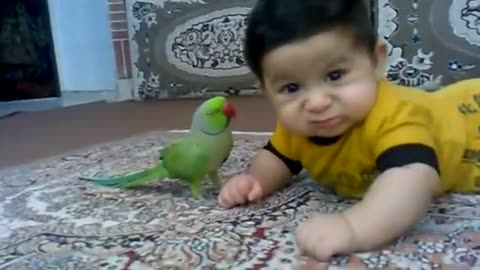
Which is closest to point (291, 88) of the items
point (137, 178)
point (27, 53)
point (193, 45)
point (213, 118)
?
point (213, 118)

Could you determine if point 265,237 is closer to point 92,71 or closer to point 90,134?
point 90,134

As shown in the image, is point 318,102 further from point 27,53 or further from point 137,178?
point 27,53

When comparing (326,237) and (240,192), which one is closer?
(326,237)

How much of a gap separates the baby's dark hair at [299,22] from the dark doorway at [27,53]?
168 cm

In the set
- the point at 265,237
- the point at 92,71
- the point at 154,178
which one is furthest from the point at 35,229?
the point at 92,71

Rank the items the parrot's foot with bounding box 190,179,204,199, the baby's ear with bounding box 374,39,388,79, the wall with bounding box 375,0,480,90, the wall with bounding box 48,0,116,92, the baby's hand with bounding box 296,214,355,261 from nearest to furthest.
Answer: the baby's hand with bounding box 296,214,355,261 → the baby's ear with bounding box 374,39,388,79 → the parrot's foot with bounding box 190,179,204,199 → the wall with bounding box 375,0,480,90 → the wall with bounding box 48,0,116,92

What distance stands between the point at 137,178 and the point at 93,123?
968 mm

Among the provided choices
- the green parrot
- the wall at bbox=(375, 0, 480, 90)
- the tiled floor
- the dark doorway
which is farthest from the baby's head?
the dark doorway

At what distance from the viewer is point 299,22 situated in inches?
26.1

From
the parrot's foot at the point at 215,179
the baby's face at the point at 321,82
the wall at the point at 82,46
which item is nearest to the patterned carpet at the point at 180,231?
the parrot's foot at the point at 215,179

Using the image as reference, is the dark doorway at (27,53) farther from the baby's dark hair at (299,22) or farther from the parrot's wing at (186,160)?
the baby's dark hair at (299,22)

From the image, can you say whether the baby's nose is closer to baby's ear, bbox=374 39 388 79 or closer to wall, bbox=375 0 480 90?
baby's ear, bbox=374 39 388 79

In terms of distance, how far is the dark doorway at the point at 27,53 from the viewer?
223 centimetres

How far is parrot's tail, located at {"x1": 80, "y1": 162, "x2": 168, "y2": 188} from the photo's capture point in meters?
0.84
